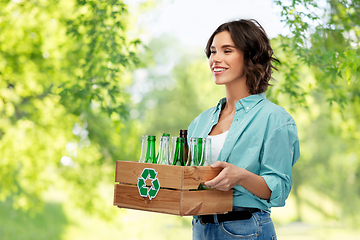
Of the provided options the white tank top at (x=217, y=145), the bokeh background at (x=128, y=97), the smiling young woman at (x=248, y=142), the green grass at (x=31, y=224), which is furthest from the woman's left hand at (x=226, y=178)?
the green grass at (x=31, y=224)

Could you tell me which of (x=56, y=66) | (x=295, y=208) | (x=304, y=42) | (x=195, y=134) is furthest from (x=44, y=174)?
(x=295, y=208)

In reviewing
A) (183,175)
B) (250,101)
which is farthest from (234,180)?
(250,101)

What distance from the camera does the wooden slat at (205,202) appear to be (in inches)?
44.7

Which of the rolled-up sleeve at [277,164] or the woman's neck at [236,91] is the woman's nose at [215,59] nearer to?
the woman's neck at [236,91]

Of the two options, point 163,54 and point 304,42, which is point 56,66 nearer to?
point 304,42

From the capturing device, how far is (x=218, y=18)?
10.4 metres

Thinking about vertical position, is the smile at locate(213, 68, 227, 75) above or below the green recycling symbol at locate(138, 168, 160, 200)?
above

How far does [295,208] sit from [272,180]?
1312cm

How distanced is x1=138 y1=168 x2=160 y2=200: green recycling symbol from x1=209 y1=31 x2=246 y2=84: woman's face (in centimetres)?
47

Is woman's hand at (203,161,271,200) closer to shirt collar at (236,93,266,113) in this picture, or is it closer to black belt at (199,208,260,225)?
black belt at (199,208,260,225)

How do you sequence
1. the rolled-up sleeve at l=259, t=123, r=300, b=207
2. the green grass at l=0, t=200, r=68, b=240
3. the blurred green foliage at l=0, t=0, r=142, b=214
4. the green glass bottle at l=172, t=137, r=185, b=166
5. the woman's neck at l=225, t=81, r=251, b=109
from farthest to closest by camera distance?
the green grass at l=0, t=200, r=68, b=240 → the blurred green foliage at l=0, t=0, r=142, b=214 → the woman's neck at l=225, t=81, r=251, b=109 → the green glass bottle at l=172, t=137, r=185, b=166 → the rolled-up sleeve at l=259, t=123, r=300, b=207

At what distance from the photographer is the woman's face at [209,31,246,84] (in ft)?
4.61

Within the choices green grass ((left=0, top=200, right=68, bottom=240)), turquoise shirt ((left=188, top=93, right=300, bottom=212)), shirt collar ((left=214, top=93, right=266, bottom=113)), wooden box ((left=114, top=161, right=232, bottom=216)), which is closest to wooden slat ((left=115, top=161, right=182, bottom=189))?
wooden box ((left=114, top=161, right=232, bottom=216))

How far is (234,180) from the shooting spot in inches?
45.7
